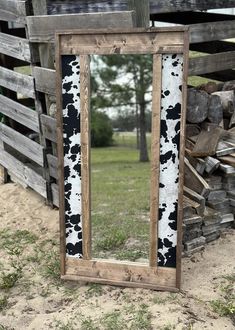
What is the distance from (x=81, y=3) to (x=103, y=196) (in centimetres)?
422

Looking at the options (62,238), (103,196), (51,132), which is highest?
(51,132)

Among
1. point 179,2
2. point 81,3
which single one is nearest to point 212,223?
point 179,2

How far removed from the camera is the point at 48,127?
17.4 ft

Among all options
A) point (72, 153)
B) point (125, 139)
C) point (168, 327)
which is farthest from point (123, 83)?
point (168, 327)

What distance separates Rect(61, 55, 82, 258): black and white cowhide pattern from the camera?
399 cm

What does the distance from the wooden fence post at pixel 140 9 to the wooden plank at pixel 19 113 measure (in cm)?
179

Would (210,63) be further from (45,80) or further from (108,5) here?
(45,80)

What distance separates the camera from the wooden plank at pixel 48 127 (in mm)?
5191

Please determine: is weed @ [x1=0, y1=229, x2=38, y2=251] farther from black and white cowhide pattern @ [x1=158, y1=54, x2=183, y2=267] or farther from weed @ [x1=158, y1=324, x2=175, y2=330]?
weed @ [x1=158, y1=324, x2=175, y2=330]

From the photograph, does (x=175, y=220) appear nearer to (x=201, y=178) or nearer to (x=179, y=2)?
(x=201, y=178)

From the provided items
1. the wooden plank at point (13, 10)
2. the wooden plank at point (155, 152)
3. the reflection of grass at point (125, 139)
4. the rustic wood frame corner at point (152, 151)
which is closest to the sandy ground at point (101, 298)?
the rustic wood frame corner at point (152, 151)

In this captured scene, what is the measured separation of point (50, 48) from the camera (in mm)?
4957

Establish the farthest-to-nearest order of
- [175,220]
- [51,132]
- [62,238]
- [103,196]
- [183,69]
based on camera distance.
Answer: [103,196], [51,132], [62,238], [175,220], [183,69]

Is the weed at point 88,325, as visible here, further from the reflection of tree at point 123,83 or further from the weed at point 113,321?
the reflection of tree at point 123,83
